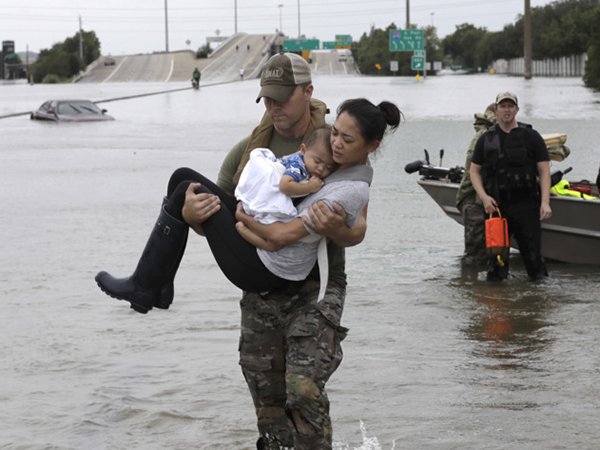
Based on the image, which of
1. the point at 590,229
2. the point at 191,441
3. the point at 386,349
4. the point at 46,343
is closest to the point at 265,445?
the point at 191,441

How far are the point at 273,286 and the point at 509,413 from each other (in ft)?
7.14

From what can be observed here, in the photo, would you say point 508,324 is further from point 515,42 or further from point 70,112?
point 515,42

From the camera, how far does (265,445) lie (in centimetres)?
477

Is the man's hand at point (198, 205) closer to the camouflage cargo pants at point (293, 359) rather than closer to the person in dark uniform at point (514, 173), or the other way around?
the camouflage cargo pants at point (293, 359)

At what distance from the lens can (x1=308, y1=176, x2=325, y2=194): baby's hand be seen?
4.29 meters

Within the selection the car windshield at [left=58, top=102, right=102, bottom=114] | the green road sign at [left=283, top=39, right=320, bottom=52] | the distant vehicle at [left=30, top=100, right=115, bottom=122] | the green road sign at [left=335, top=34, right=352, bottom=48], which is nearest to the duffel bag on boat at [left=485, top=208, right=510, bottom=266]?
the distant vehicle at [left=30, top=100, right=115, bottom=122]

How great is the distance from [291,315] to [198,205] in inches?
23.1

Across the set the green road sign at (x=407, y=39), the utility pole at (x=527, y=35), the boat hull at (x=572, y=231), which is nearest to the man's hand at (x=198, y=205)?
the boat hull at (x=572, y=231)

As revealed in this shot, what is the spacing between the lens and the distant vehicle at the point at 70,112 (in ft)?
134

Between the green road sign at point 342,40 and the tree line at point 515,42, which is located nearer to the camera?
the tree line at point 515,42

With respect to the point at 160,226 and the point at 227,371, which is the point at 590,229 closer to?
the point at 227,371

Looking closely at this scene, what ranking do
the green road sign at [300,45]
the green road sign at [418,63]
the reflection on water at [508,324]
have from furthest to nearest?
the green road sign at [300,45]
the green road sign at [418,63]
the reflection on water at [508,324]

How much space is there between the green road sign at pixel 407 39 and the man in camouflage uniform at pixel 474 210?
341 ft

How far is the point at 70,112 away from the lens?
4134 centimetres
